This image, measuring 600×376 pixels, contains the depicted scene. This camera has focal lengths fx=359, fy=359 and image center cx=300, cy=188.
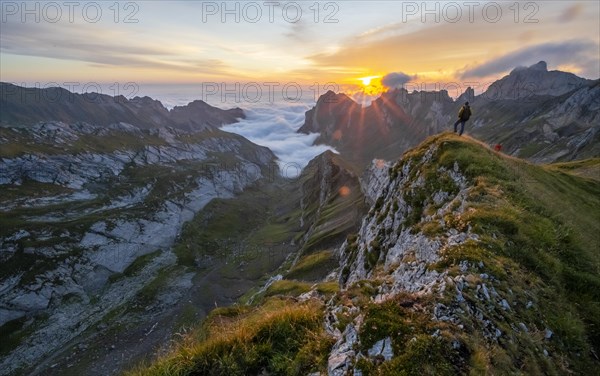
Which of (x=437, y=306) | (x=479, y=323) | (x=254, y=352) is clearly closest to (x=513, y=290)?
(x=479, y=323)

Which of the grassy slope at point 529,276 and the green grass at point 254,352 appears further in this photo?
the grassy slope at point 529,276

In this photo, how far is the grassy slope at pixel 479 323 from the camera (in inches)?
384

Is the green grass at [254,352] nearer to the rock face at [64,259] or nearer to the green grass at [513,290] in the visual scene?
the green grass at [513,290]

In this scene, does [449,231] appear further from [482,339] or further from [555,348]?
[482,339]

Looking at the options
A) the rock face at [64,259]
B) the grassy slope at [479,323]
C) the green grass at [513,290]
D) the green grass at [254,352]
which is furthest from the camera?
the rock face at [64,259]

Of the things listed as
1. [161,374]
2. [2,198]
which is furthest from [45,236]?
[161,374]

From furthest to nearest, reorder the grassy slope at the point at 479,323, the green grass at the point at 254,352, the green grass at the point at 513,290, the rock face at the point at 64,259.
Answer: the rock face at the point at 64,259
the green grass at the point at 254,352
the grassy slope at the point at 479,323
the green grass at the point at 513,290

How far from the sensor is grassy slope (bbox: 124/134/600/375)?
32.0ft

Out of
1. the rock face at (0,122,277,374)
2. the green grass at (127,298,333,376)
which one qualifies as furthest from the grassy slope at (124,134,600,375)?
the rock face at (0,122,277,374)

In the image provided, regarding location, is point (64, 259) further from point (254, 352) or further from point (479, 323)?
point (479, 323)

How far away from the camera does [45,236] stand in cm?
14262

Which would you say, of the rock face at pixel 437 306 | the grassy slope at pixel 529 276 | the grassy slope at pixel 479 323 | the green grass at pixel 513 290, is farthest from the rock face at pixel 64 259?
the grassy slope at pixel 529 276

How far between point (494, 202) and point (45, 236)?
166587mm

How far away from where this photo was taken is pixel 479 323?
11266 mm
